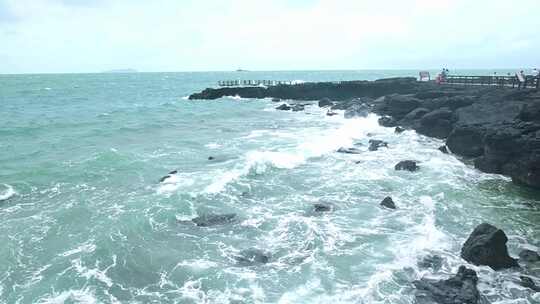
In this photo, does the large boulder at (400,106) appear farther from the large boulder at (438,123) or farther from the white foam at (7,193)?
the white foam at (7,193)

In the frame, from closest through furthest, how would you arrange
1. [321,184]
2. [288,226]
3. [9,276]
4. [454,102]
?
[9,276] → [288,226] → [321,184] → [454,102]

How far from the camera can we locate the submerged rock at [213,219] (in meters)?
17.8

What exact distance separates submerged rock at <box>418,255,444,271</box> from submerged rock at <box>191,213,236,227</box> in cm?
776

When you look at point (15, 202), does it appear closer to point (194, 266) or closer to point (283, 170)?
point (194, 266)

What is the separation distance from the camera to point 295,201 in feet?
67.1

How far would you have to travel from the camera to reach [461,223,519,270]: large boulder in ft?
44.9

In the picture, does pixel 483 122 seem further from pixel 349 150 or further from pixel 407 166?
pixel 349 150

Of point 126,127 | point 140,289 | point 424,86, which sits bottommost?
point 140,289

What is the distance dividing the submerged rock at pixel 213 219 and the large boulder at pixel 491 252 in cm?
911

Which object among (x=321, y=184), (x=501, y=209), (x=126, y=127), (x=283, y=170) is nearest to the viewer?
(x=501, y=209)

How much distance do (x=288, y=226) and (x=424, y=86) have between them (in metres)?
46.5

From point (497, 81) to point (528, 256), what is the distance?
109 ft

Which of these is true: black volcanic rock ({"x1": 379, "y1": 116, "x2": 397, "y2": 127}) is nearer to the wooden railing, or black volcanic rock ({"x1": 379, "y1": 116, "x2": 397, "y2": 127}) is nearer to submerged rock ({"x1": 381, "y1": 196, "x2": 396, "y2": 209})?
the wooden railing

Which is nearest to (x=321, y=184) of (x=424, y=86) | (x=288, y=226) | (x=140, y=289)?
(x=288, y=226)
